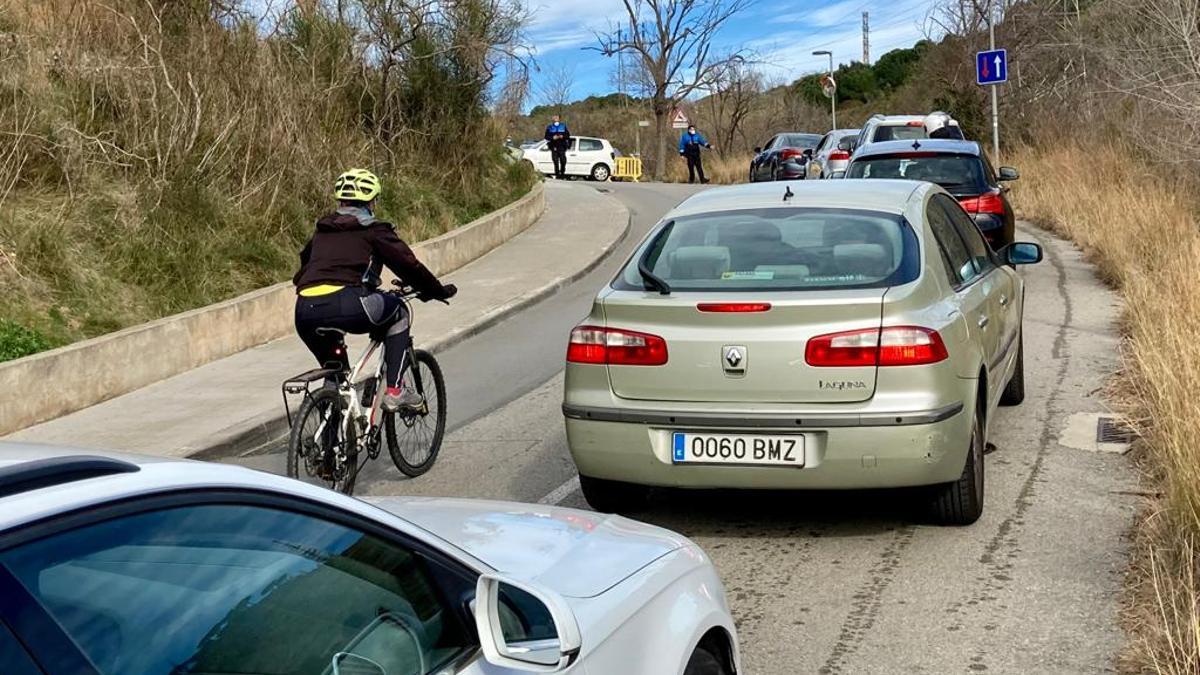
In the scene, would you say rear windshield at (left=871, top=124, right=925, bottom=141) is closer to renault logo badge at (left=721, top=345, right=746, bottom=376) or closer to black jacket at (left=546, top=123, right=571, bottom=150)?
renault logo badge at (left=721, top=345, right=746, bottom=376)

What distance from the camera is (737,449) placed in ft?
18.5

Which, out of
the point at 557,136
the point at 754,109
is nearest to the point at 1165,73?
the point at 557,136

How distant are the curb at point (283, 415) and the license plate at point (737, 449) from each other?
2233 mm

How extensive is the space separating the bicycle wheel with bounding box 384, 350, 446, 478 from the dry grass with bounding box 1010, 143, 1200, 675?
4016 mm

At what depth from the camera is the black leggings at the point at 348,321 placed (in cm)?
696

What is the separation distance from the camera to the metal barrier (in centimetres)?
4722

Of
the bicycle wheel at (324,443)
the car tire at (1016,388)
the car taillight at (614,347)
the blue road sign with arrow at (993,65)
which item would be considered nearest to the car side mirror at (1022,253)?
the car tire at (1016,388)

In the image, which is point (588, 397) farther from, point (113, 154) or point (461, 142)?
point (461, 142)

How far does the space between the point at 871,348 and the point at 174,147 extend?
401 inches

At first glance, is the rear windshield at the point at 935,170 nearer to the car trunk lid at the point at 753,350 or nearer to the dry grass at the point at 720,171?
the car trunk lid at the point at 753,350

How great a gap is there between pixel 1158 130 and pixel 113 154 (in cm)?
1382

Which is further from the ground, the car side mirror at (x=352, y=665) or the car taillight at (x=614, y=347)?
the car side mirror at (x=352, y=665)

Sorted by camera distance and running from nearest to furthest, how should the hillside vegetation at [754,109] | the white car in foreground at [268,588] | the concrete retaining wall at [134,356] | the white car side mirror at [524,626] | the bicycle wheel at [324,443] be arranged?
the white car in foreground at [268,588]
the white car side mirror at [524,626]
the bicycle wheel at [324,443]
the concrete retaining wall at [134,356]
the hillside vegetation at [754,109]

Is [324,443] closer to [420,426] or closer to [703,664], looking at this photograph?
[420,426]
